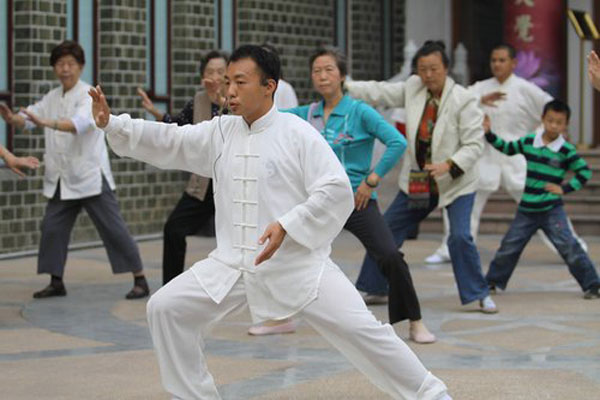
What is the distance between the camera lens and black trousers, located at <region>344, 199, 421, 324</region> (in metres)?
8.05

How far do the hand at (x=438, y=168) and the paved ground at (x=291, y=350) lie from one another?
936 mm

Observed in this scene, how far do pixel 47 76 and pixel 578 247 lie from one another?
210 inches

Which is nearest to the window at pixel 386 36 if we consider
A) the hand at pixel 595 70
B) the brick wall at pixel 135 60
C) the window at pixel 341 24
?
the brick wall at pixel 135 60

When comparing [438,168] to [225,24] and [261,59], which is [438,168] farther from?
[225,24]

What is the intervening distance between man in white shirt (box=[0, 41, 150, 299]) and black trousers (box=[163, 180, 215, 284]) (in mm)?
842

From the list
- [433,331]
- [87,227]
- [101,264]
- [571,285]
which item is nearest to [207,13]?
[87,227]

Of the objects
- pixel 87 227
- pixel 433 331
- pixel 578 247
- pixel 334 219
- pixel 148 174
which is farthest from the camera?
pixel 148 174

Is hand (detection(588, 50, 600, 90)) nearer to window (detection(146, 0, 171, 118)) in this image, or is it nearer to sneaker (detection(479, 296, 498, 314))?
sneaker (detection(479, 296, 498, 314))

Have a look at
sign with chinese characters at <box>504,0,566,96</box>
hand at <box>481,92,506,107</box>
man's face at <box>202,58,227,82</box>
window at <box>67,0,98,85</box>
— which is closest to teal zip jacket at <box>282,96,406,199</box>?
man's face at <box>202,58,227,82</box>

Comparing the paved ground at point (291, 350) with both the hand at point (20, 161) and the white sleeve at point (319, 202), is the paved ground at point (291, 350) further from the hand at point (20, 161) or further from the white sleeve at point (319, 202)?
the white sleeve at point (319, 202)

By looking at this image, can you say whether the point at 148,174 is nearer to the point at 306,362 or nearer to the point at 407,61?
the point at 407,61

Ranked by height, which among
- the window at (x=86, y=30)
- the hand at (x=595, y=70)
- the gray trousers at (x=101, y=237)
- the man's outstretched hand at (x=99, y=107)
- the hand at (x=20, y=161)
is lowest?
the gray trousers at (x=101, y=237)

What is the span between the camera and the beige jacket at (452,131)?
29.2ft

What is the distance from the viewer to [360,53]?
1841 centimetres
